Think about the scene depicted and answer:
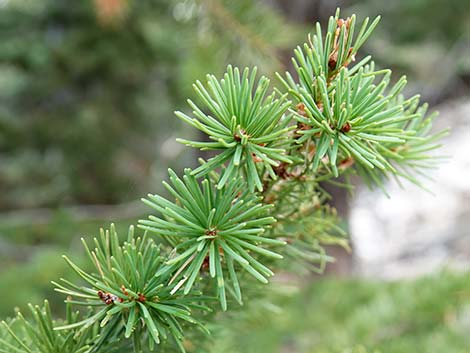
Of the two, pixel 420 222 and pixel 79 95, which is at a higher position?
pixel 420 222

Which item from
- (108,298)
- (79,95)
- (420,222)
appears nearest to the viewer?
(108,298)

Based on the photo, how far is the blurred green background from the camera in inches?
33.8

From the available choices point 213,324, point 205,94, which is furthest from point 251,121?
point 213,324

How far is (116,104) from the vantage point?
1922 millimetres

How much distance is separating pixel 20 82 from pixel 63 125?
241mm

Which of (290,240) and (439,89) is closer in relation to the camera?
(290,240)

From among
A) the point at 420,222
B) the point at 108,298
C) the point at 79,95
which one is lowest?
the point at 108,298

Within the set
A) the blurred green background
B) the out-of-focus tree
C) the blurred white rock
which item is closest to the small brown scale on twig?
the blurred green background

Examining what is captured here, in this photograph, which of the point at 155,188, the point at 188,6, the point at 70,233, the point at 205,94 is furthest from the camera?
the point at 155,188

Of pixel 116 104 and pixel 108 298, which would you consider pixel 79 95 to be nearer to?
pixel 116 104

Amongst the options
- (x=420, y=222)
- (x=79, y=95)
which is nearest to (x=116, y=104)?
(x=79, y=95)

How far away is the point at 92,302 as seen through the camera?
0.71ft

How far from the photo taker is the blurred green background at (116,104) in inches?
33.8

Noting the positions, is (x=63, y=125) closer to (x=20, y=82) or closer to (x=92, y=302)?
(x=20, y=82)
